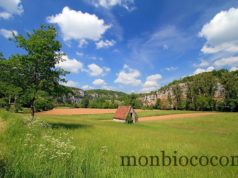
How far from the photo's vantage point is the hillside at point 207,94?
119 m

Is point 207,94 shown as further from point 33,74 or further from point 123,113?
point 33,74

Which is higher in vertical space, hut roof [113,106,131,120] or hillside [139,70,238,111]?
hillside [139,70,238,111]

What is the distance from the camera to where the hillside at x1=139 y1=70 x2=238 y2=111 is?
11912 cm

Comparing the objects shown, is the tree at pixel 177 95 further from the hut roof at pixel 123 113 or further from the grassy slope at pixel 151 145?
the grassy slope at pixel 151 145

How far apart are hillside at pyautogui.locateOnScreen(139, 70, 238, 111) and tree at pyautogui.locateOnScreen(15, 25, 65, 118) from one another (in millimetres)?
108659

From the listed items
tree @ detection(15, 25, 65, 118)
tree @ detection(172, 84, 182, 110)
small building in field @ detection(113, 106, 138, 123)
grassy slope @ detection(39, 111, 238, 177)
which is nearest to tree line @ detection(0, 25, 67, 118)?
tree @ detection(15, 25, 65, 118)

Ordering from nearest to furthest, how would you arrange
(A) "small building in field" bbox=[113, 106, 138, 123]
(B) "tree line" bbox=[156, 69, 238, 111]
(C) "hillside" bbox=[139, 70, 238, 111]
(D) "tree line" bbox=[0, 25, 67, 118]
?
(D) "tree line" bbox=[0, 25, 67, 118]
(A) "small building in field" bbox=[113, 106, 138, 123]
(B) "tree line" bbox=[156, 69, 238, 111]
(C) "hillside" bbox=[139, 70, 238, 111]

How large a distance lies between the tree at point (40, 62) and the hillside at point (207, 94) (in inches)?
4278

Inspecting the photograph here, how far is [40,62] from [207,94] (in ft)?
408

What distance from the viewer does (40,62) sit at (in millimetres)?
22875

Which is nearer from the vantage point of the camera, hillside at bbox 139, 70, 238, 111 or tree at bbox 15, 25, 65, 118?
tree at bbox 15, 25, 65, 118

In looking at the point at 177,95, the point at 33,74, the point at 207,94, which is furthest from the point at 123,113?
the point at 177,95

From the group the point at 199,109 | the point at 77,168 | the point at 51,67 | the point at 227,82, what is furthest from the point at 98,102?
the point at 77,168

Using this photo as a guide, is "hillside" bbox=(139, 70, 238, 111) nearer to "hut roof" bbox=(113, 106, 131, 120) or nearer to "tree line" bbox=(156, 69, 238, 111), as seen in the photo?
"tree line" bbox=(156, 69, 238, 111)
